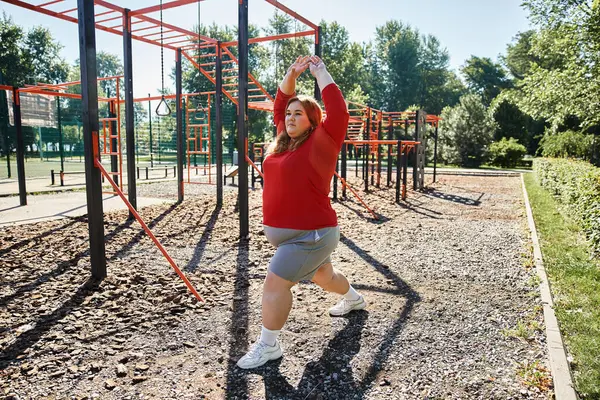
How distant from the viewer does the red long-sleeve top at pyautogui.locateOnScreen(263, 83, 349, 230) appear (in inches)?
95.3

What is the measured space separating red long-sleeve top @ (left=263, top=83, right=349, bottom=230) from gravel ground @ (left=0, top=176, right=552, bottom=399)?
3.01ft

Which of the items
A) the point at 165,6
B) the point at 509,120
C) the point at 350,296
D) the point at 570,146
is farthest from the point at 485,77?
the point at 350,296

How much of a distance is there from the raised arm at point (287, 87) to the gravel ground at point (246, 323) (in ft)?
5.08

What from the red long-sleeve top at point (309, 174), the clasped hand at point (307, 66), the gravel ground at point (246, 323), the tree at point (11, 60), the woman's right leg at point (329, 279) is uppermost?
the tree at point (11, 60)

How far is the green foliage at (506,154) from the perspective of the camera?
86.3ft

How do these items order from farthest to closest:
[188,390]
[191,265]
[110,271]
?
1. [191,265]
2. [110,271]
3. [188,390]

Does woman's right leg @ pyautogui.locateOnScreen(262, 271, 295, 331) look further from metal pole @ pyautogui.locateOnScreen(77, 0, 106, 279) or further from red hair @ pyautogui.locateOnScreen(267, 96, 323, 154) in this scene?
metal pole @ pyautogui.locateOnScreen(77, 0, 106, 279)

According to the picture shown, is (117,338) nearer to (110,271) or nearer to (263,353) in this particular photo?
(263,353)

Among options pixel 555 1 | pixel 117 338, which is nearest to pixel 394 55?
pixel 555 1

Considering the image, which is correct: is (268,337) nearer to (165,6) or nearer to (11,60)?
(165,6)

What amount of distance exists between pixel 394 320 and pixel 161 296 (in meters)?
2.01

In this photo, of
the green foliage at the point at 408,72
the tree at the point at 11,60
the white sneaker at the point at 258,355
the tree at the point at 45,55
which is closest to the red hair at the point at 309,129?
the white sneaker at the point at 258,355

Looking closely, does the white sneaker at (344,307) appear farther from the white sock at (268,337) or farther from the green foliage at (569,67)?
the green foliage at (569,67)

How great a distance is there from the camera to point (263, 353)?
2.52m
